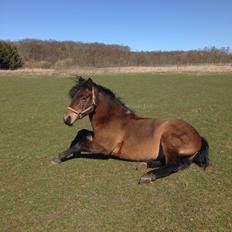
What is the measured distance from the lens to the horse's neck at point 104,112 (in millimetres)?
6789

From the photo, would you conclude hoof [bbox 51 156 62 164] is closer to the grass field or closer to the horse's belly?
the grass field

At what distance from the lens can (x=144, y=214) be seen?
194 inches

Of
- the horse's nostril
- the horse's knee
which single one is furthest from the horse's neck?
the horse's nostril

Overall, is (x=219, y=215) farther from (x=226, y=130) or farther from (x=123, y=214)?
(x=226, y=130)

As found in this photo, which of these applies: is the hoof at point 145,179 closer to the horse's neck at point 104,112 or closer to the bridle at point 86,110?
the horse's neck at point 104,112

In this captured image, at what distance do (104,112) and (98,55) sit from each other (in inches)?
3924

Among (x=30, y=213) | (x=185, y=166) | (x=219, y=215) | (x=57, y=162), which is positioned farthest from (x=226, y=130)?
(x=30, y=213)

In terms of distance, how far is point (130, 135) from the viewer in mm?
6602

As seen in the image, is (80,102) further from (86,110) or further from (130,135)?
(130,135)

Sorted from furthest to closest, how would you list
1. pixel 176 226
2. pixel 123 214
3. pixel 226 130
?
1. pixel 226 130
2. pixel 123 214
3. pixel 176 226

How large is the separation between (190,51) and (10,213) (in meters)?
96.8

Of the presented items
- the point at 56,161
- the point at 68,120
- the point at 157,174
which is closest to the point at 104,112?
the point at 68,120

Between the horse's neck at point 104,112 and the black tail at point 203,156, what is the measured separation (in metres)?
1.50

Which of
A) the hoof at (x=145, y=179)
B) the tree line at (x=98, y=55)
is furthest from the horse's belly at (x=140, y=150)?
the tree line at (x=98, y=55)
